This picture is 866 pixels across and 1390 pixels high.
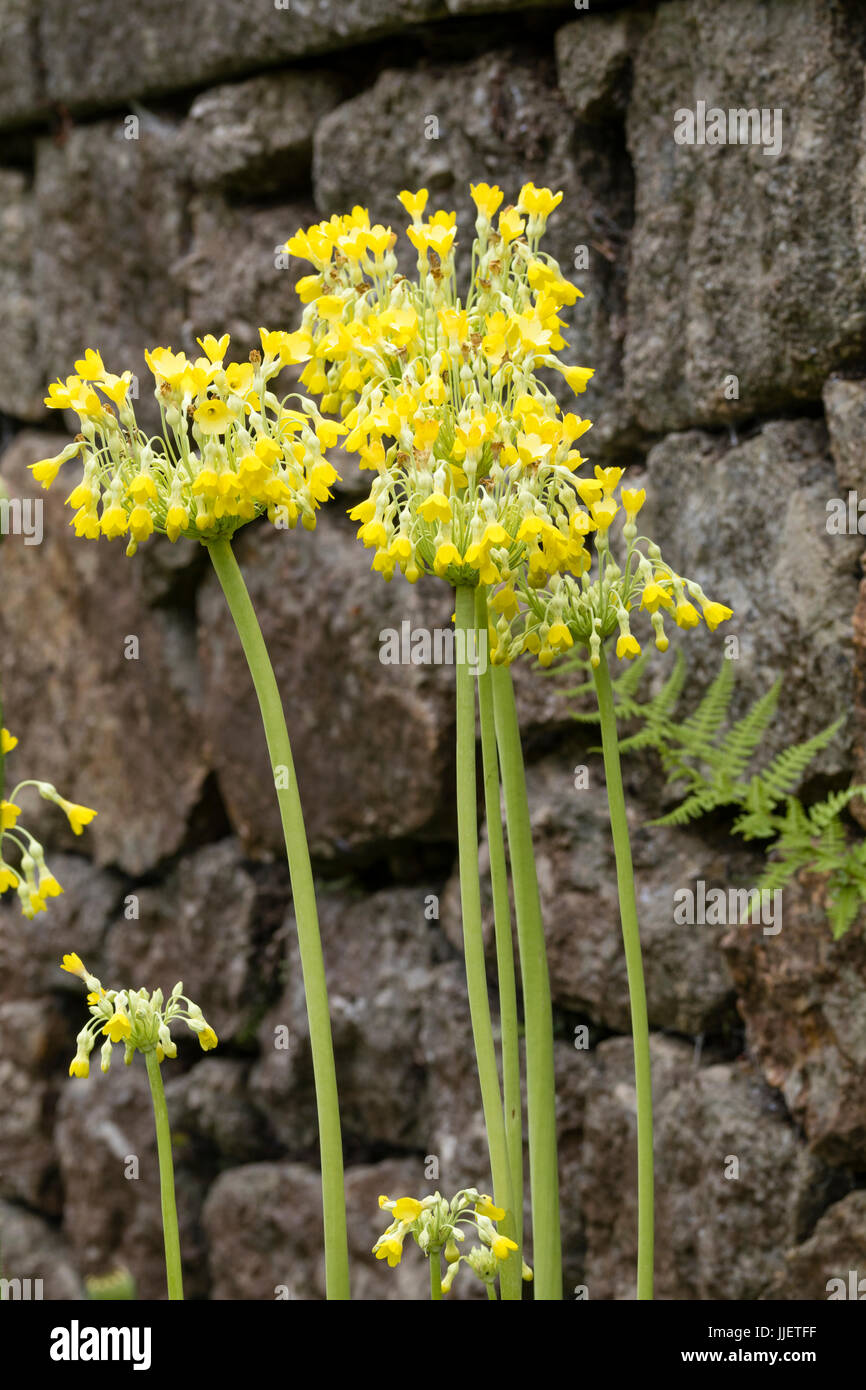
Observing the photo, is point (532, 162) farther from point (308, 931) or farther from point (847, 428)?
point (308, 931)

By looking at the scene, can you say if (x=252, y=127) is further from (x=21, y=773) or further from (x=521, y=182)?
(x=21, y=773)

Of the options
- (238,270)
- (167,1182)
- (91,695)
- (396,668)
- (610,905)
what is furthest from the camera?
(91,695)

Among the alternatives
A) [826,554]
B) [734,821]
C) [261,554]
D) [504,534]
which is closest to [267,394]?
[504,534]

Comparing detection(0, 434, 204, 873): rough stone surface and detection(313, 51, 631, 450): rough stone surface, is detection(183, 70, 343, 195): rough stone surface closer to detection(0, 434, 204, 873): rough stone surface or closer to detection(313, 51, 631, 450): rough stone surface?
detection(313, 51, 631, 450): rough stone surface

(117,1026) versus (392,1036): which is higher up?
(392,1036)

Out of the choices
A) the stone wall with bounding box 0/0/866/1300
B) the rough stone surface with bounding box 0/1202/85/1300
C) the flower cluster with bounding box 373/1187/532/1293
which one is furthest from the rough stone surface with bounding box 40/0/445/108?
the rough stone surface with bounding box 0/1202/85/1300

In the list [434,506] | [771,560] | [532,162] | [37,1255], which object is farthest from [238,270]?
[37,1255]
